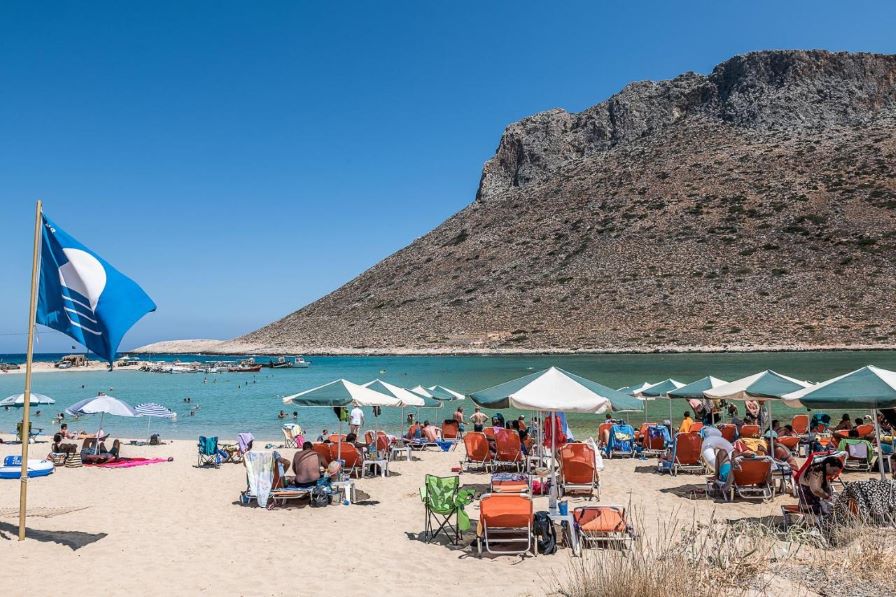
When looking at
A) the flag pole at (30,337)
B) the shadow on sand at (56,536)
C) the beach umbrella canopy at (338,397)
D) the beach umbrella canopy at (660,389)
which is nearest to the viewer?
the flag pole at (30,337)

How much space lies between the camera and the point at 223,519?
9.71 meters

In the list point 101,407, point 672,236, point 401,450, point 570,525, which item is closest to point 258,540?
point 570,525

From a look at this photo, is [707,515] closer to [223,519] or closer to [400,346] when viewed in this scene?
[223,519]

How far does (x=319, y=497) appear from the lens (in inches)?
416

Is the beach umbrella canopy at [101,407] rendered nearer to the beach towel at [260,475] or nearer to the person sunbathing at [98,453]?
the person sunbathing at [98,453]

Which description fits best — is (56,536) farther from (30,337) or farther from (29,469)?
(29,469)

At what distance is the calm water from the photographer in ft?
79.4

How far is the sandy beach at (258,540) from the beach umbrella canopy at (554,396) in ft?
5.03

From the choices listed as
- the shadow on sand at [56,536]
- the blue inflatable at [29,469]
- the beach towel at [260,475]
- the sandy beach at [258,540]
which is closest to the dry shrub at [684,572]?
the sandy beach at [258,540]

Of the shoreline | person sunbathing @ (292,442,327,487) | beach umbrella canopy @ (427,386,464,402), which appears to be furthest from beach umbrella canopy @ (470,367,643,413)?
the shoreline

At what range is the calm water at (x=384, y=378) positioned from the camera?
79.4 feet

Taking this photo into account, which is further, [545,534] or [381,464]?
[381,464]

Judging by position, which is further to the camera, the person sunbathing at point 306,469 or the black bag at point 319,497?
the person sunbathing at point 306,469

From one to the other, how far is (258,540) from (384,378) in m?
35.1
